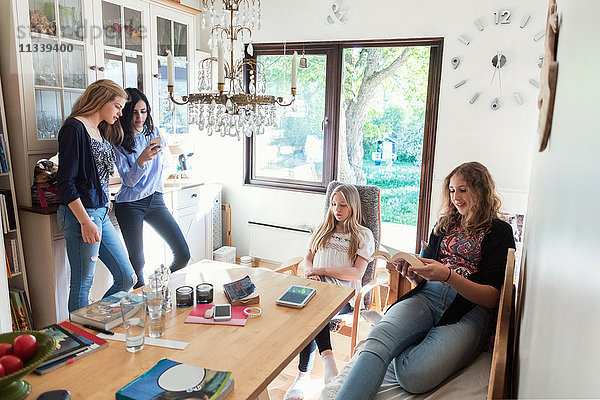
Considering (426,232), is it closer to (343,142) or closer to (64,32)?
(343,142)

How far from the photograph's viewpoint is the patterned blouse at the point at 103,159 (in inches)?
95.0

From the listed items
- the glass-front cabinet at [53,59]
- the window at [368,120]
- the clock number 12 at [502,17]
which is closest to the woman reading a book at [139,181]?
the glass-front cabinet at [53,59]

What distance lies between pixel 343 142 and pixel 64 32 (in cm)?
212

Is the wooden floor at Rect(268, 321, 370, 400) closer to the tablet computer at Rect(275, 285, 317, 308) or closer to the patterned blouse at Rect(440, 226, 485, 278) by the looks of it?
the tablet computer at Rect(275, 285, 317, 308)

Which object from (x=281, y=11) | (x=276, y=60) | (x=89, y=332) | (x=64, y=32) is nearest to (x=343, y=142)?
(x=276, y=60)

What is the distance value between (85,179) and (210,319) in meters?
1.19

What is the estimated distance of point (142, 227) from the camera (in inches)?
116

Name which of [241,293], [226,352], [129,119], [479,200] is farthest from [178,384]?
[129,119]

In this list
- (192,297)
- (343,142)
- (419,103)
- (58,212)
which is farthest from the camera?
(343,142)

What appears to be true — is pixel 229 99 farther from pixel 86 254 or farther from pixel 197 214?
pixel 197 214

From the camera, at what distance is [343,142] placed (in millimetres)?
3760

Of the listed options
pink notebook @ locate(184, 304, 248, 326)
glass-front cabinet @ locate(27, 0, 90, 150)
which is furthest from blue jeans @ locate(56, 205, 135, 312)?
pink notebook @ locate(184, 304, 248, 326)

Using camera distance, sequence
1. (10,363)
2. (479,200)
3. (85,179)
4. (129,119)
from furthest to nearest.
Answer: (129,119) → (85,179) → (479,200) → (10,363)

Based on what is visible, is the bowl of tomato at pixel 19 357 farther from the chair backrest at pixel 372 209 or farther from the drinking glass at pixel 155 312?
the chair backrest at pixel 372 209
